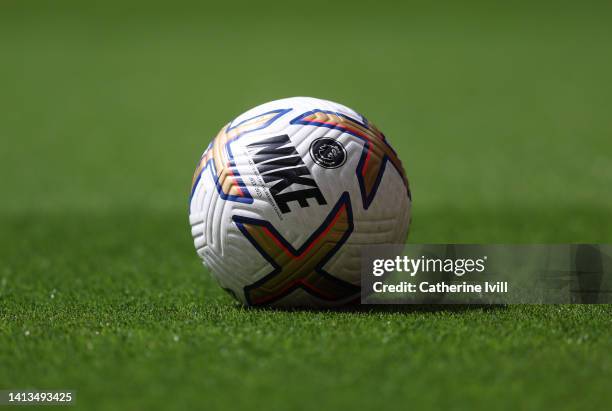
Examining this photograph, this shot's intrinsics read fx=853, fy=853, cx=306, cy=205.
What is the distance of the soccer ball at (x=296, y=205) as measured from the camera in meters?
5.94

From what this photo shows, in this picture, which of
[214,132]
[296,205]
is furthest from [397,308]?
[214,132]

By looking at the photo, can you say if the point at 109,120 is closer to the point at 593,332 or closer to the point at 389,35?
the point at 389,35

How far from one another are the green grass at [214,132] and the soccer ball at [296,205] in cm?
31

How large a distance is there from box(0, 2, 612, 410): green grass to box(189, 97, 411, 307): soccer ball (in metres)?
0.31

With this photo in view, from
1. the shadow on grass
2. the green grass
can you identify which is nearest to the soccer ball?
the shadow on grass

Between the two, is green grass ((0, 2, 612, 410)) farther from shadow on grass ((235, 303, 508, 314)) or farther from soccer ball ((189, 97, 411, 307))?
soccer ball ((189, 97, 411, 307))

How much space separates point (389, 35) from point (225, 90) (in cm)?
1075

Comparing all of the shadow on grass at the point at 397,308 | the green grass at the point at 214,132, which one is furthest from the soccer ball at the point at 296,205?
the green grass at the point at 214,132

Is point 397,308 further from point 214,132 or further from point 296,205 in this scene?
point 214,132

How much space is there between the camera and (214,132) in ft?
71.0

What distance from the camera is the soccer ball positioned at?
5941 millimetres

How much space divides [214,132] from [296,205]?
52.5ft

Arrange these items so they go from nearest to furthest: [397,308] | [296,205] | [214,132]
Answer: [296,205]
[397,308]
[214,132]

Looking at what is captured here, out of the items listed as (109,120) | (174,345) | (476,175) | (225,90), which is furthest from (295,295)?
(225,90)
